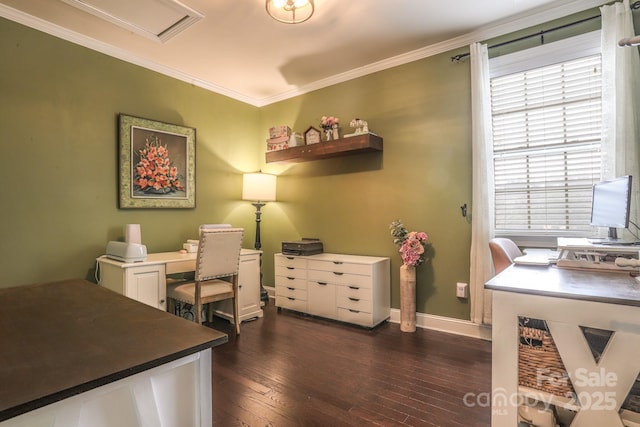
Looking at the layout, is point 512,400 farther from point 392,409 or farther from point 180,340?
point 180,340

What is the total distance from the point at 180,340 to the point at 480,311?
2.62 meters

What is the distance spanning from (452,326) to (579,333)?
196 cm

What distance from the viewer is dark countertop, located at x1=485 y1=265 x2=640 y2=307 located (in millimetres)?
1129

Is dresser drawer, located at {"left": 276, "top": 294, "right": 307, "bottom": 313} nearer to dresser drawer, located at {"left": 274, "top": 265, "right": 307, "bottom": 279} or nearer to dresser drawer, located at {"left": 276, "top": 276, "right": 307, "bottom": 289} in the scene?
dresser drawer, located at {"left": 276, "top": 276, "right": 307, "bottom": 289}

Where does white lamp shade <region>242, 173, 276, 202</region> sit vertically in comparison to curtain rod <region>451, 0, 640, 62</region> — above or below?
below

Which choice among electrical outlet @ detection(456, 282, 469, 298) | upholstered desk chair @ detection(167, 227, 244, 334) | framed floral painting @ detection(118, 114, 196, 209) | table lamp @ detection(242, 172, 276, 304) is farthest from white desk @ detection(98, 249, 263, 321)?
electrical outlet @ detection(456, 282, 469, 298)

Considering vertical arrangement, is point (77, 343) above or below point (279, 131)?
below

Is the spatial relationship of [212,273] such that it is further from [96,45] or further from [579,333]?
[579,333]

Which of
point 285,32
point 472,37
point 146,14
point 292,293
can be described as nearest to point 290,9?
point 285,32

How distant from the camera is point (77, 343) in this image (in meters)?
0.83

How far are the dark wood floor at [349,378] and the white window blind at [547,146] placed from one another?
3.80 ft

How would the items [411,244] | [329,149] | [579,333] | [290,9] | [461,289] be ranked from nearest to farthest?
1. [579,333]
2. [290,9]
3. [461,289]
4. [411,244]
5. [329,149]

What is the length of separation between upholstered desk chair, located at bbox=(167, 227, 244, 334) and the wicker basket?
231 cm

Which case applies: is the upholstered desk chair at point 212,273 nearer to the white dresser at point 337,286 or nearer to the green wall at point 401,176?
the white dresser at point 337,286
